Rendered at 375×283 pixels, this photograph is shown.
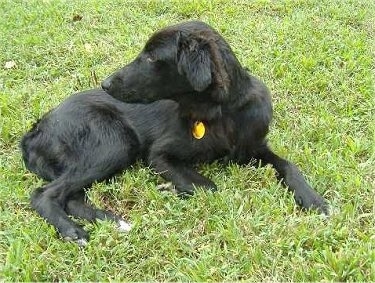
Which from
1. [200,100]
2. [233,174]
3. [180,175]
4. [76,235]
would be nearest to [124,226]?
[76,235]

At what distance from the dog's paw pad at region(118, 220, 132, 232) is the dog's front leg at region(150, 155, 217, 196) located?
43 centimetres

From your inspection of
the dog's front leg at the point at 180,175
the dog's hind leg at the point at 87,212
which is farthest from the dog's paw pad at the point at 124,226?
the dog's front leg at the point at 180,175

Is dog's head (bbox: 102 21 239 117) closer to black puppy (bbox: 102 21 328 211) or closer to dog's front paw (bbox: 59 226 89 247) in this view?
black puppy (bbox: 102 21 328 211)

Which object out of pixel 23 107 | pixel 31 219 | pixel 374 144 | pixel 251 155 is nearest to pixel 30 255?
pixel 31 219

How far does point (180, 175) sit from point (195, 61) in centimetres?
75

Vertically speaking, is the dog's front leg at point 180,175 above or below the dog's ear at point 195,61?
below

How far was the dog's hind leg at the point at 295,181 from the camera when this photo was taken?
123 inches

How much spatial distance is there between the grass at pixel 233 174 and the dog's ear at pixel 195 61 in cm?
69

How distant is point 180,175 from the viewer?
3473 mm

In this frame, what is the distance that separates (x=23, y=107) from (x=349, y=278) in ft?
10.4

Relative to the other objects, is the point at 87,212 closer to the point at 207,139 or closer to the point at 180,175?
the point at 180,175

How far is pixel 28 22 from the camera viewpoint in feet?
20.9

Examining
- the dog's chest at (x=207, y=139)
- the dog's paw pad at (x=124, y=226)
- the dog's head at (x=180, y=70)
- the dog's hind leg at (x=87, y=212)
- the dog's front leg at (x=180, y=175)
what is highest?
the dog's head at (x=180, y=70)

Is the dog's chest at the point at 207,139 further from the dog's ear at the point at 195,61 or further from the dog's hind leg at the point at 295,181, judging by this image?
the dog's ear at the point at 195,61
